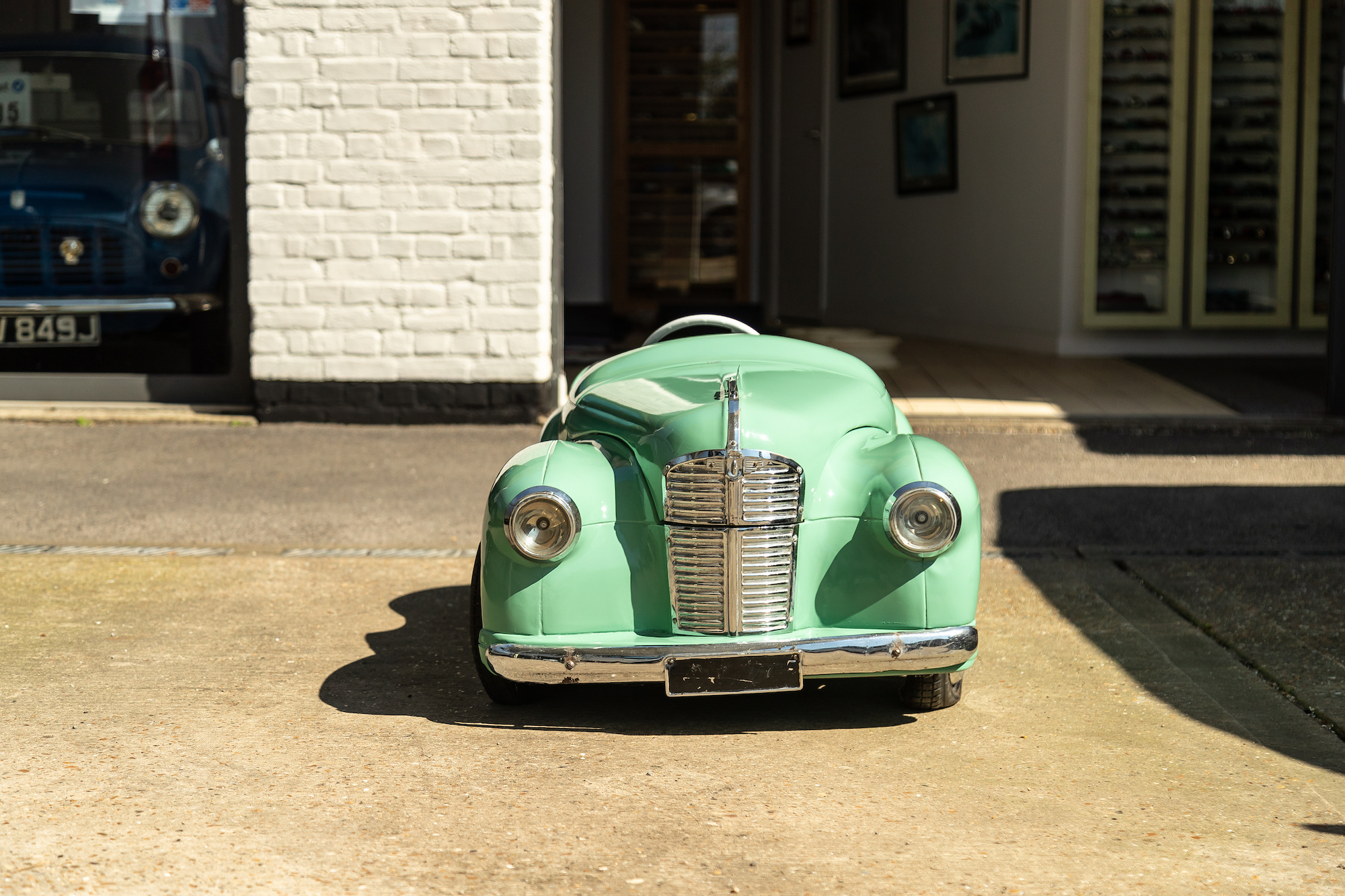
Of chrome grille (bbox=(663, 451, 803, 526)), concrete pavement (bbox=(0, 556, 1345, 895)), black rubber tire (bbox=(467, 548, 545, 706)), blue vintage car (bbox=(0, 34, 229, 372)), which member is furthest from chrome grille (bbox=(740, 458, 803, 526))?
blue vintage car (bbox=(0, 34, 229, 372))

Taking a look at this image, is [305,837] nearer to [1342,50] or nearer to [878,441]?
[878,441]

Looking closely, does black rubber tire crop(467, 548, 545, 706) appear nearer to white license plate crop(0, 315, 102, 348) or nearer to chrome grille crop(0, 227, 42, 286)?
white license plate crop(0, 315, 102, 348)

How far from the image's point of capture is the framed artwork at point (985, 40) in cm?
1046

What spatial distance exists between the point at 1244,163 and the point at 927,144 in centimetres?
243

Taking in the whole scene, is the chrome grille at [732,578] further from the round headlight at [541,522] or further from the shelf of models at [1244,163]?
the shelf of models at [1244,163]

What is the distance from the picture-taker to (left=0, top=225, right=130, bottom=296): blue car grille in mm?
7684

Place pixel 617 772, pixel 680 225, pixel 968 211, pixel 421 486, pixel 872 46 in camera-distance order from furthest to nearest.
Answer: pixel 680 225 → pixel 872 46 → pixel 968 211 → pixel 421 486 → pixel 617 772

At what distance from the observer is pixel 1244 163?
33.0 feet

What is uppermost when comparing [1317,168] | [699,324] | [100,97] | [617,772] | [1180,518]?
[100,97]

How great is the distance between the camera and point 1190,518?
5.69 metres

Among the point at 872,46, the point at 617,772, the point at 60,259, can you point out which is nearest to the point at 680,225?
the point at 872,46

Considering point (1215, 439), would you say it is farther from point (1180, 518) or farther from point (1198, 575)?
point (1198, 575)

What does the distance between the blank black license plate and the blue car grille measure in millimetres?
5560

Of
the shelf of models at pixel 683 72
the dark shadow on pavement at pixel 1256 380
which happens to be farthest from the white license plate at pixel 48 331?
the dark shadow on pavement at pixel 1256 380
